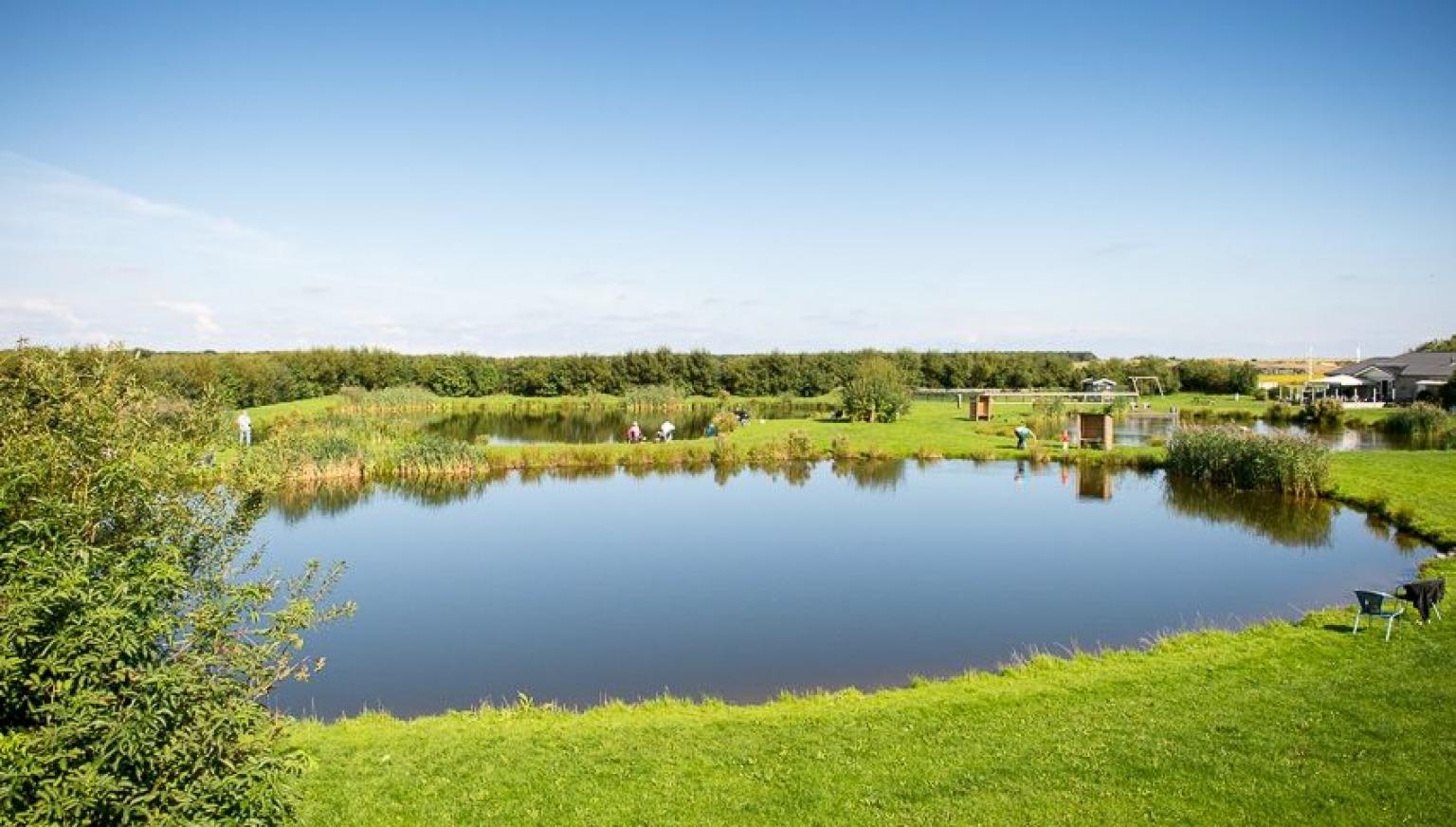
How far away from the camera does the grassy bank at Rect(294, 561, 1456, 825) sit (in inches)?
324

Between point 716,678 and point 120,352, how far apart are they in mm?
8992

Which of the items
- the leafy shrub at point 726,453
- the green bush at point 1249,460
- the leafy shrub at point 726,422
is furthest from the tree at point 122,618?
the leafy shrub at point 726,422

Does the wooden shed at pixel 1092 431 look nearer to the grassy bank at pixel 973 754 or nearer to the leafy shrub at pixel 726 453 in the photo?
the leafy shrub at pixel 726 453

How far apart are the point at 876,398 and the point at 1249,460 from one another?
2064cm

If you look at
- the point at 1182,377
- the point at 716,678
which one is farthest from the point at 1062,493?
the point at 1182,377

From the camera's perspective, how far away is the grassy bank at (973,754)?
27.0 ft

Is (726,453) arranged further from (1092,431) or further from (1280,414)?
(1280,414)

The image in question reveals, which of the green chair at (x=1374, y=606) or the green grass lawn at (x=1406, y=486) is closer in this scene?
the green chair at (x=1374, y=606)

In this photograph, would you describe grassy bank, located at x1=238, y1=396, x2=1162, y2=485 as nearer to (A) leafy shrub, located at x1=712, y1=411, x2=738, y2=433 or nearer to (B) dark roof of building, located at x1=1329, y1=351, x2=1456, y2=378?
(A) leafy shrub, located at x1=712, y1=411, x2=738, y2=433

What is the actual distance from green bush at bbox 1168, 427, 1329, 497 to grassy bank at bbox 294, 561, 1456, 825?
16390 mm

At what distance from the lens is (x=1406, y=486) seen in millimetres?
25875

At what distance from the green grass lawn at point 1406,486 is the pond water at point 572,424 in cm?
2567

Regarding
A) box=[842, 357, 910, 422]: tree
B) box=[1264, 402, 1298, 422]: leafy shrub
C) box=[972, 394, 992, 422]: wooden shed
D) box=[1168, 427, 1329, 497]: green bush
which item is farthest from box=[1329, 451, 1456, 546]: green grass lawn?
box=[842, 357, 910, 422]: tree

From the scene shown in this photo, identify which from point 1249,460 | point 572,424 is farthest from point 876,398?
point 1249,460
